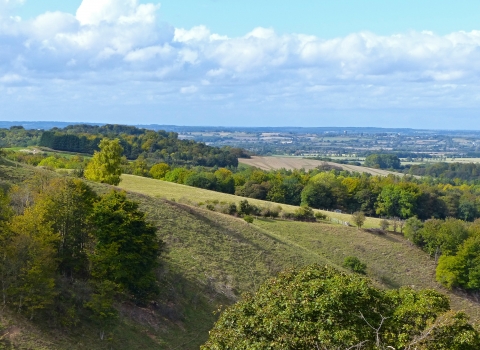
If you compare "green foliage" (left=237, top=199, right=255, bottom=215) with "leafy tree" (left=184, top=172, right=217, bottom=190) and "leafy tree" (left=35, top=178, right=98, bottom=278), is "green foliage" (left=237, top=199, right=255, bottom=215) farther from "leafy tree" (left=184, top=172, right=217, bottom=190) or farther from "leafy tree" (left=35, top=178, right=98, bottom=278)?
"leafy tree" (left=35, top=178, right=98, bottom=278)

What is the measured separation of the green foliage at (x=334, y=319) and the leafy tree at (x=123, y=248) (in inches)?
501

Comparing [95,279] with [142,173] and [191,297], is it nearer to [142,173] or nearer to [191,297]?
[191,297]

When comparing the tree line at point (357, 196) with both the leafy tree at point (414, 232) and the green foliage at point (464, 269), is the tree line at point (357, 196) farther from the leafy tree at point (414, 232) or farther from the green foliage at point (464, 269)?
the green foliage at point (464, 269)

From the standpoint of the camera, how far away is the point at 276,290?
20.9 metres

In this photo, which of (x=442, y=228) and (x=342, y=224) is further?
(x=342, y=224)

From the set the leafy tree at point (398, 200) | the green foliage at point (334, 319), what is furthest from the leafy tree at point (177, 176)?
the green foliage at point (334, 319)

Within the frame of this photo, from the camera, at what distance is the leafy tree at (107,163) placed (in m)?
59.0

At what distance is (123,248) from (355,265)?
29.7 m

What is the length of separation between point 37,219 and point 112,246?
4699 millimetres

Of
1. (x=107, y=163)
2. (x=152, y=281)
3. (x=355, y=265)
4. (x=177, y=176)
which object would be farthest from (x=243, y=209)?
(x=177, y=176)

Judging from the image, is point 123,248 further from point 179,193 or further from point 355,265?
point 179,193

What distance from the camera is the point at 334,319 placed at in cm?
1884

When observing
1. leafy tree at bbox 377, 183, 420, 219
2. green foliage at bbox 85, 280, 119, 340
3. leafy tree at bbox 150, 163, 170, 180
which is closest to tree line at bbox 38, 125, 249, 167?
leafy tree at bbox 150, 163, 170, 180

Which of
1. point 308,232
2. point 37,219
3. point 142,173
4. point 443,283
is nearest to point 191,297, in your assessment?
point 37,219
